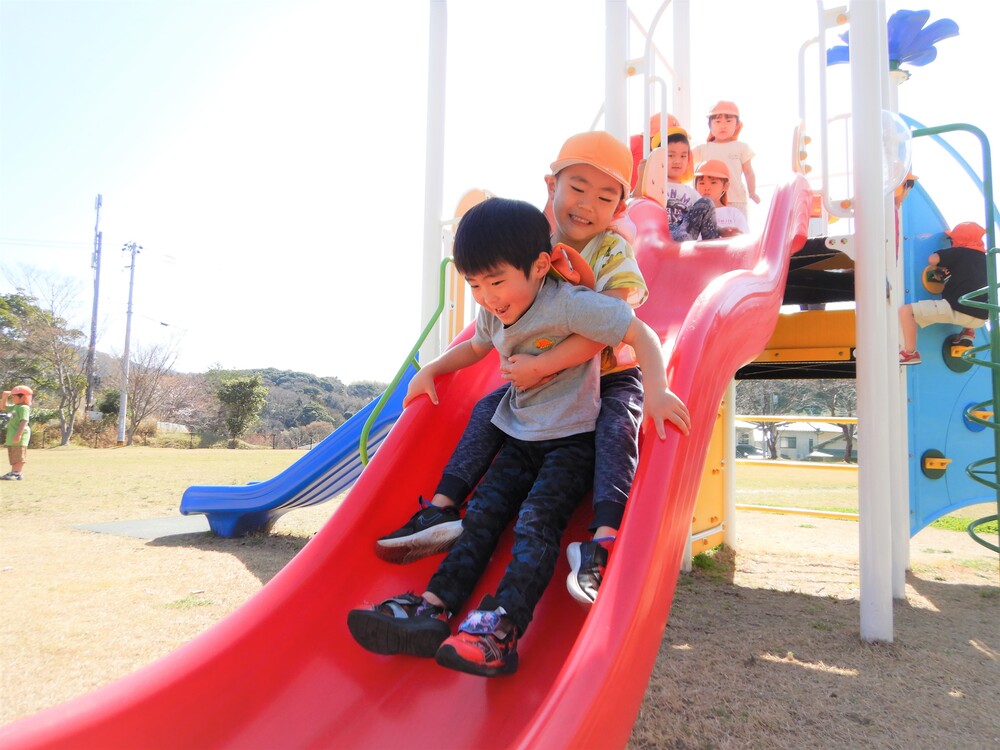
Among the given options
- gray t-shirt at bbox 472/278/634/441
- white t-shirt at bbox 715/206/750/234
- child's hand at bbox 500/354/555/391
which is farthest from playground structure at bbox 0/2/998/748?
white t-shirt at bbox 715/206/750/234

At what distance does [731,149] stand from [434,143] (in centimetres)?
233

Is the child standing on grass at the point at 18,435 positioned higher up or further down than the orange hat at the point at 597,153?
further down

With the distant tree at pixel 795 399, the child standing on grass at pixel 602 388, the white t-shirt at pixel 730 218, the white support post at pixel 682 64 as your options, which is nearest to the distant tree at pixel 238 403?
the distant tree at pixel 795 399

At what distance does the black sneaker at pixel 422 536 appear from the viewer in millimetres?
1855

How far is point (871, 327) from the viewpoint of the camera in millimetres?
3131

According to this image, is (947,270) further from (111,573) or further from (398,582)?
(111,573)

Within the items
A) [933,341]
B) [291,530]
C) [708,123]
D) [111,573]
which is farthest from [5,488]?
[933,341]

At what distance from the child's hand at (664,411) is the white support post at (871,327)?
1737 millimetres

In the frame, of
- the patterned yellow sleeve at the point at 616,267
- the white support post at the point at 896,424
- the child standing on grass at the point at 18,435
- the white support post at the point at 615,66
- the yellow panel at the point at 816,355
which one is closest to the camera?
the patterned yellow sleeve at the point at 616,267

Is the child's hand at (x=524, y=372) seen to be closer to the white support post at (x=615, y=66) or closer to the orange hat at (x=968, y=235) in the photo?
the white support post at (x=615, y=66)

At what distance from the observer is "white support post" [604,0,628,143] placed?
155 inches

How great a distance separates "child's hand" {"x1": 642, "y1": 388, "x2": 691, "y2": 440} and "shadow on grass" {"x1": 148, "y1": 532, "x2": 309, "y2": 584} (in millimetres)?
3392

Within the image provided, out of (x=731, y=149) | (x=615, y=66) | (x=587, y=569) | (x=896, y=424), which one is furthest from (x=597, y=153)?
(x=731, y=149)

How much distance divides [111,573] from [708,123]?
17.8 ft
